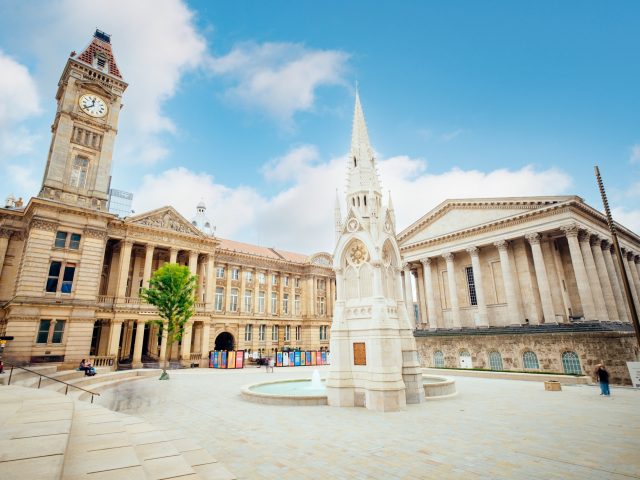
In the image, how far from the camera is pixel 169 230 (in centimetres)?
3991

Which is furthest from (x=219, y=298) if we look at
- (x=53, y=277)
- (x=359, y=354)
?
(x=359, y=354)

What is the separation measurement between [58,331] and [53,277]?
15.4ft

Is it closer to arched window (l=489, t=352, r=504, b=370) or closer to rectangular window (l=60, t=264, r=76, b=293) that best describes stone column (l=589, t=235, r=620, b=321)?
arched window (l=489, t=352, r=504, b=370)

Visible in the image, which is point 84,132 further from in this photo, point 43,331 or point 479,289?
point 479,289

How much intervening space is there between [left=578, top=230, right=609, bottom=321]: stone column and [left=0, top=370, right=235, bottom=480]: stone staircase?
37137 millimetres

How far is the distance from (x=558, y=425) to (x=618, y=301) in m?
35.9

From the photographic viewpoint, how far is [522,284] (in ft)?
124

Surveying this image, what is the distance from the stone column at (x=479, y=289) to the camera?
123 ft

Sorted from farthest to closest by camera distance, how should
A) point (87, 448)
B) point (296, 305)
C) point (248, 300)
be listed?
point (296, 305) → point (248, 300) → point (87, 448)

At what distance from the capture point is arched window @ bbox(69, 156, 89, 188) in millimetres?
32934

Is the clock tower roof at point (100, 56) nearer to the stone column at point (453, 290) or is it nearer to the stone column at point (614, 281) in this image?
the stone column at point (453, 290)

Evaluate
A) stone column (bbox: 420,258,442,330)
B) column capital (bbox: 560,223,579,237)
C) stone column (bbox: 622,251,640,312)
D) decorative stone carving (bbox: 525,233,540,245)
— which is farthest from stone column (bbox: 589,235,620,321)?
stone column (bbox: 420,258,442,330)

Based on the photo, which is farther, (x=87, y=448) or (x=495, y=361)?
(x=495, y=361)

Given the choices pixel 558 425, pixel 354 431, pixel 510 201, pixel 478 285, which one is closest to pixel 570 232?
pixel 510 201
